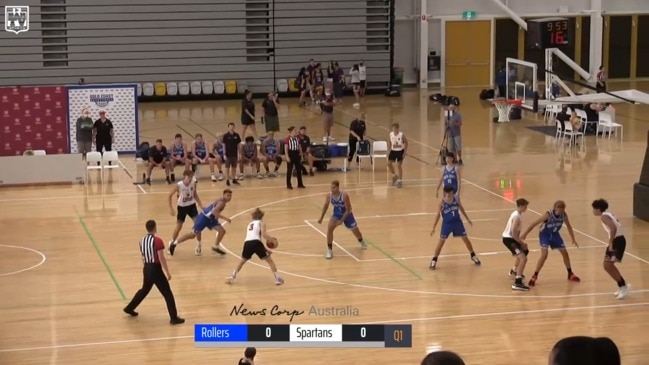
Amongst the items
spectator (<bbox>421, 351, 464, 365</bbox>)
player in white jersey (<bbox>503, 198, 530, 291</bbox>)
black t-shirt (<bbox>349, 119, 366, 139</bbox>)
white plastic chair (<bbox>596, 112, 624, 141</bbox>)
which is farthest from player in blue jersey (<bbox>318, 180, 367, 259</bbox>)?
white plastic chair (<bbox>596, 112, 624, 141</bbox>)

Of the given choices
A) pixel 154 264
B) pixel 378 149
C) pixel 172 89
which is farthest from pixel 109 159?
pixel 172 89

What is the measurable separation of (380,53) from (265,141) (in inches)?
791

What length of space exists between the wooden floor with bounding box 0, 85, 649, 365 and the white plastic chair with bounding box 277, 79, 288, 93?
54.9 feet

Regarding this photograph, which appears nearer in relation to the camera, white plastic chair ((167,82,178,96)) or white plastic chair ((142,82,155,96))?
white plastic chair ((142,82,155,96))

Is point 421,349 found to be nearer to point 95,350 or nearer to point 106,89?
point 95,350

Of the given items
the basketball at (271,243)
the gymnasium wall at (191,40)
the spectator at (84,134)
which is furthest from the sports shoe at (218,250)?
the gymnasium wall at (191,40)

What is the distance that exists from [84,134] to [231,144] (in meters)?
4.87

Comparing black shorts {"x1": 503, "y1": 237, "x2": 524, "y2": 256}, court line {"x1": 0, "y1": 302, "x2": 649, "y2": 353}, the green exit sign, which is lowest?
court line {"x1": 0, "y1": 302, "x2": 649, "y2": 353}

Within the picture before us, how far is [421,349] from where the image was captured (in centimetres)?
1466

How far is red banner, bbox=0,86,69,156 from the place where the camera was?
29.5 meters

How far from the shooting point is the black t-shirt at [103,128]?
29531 mm

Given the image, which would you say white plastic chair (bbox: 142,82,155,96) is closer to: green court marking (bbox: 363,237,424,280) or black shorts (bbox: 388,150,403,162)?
black shorts (bbox: 388,150,403,162)

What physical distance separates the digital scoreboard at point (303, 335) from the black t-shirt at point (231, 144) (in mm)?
12276

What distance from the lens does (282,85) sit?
152 feet
